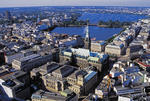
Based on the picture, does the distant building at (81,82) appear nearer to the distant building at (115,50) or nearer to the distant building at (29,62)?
the distant building at (29,62)

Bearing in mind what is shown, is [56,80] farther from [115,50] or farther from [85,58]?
[115,50]

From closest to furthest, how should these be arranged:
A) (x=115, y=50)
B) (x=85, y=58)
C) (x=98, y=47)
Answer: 1. (x=85, y=58)
2. (x=115, y=50)
3. (x=98, y=47)

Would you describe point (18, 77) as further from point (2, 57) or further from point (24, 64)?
point (2, 57)

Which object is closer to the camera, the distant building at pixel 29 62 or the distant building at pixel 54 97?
the distant building at pixel 54 97

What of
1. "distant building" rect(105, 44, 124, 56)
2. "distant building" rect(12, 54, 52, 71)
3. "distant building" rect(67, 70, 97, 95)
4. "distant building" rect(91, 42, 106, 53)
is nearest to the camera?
"distant building" rect(67, 70, 97, 95)

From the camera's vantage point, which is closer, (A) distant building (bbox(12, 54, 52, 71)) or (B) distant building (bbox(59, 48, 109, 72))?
(B) distant building (bbox(59, 48, 109, 72))

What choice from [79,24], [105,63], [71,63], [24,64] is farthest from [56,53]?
[79,24]

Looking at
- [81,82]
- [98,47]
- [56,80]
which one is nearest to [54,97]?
[56,80]

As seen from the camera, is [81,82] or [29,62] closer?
[81,82]

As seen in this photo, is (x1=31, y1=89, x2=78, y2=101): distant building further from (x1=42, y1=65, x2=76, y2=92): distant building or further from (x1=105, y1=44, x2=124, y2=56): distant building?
(x1=105, y1=44, x2=124, y2=56): distant building

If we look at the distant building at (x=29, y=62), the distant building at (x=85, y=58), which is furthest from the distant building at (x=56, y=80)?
the distant building at (x=29, y=62)

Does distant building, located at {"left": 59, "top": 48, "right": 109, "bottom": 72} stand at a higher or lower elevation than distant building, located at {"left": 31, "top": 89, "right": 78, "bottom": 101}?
higher

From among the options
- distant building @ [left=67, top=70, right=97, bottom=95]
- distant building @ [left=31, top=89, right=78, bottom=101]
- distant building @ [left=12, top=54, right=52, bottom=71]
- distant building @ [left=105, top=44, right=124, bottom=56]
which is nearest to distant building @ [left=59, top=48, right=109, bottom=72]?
distant building @ [left=12, top=54, right=52, bottom=71]

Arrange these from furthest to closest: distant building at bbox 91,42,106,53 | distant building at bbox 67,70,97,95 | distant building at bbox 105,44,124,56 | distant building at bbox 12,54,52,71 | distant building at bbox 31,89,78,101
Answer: distant building at bbox 91,42,106,53 → distant building at bbox 105,44,124,56 → distant building at bbox 12,54,52,71 → distant building at bbox 67,70,97,95 → distant building at bbox 31,89,78,101
